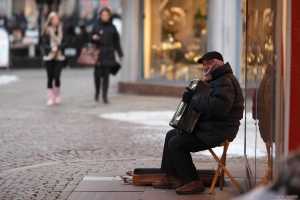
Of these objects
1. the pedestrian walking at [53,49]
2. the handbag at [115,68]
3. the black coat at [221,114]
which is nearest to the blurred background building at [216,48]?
the black coat at [221,114]

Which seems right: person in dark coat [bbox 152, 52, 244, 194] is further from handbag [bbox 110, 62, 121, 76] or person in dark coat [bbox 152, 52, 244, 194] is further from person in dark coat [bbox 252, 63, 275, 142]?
handbag [bbox 110, 62, 121, 76]

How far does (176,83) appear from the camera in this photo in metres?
16.1

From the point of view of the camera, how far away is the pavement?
22.7ft

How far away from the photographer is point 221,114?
628 cm

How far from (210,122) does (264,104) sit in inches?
34.2

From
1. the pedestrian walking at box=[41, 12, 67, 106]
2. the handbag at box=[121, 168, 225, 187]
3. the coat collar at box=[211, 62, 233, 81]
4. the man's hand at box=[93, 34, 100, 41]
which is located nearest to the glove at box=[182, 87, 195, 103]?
the coat collar at box=[211, 62, 233, 81]

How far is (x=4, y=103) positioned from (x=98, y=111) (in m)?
2.34

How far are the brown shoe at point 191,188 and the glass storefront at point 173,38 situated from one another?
30.5 ft

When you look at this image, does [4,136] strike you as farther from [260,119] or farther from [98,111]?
[260,119]

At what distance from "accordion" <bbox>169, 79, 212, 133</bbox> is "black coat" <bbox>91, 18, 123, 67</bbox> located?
26.5 feet

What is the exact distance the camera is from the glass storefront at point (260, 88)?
512 centimetres

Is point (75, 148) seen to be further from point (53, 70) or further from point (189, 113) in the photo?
point (53, 70)

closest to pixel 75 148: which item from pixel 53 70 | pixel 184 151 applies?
pixel 184 151

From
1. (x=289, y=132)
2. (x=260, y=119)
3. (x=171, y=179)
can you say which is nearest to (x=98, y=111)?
(x=171, y=179)
